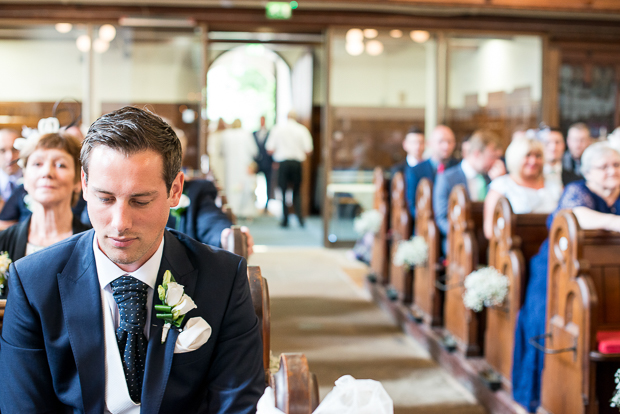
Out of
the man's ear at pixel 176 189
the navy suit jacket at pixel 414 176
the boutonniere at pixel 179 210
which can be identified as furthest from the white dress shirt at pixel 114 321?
the navy suit jacket at pixel 414 176

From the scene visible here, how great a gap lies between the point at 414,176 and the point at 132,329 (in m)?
4.13

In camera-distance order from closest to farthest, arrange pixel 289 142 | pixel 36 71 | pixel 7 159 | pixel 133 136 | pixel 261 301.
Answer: pixel 133 136, pixel 261 301, pixel 7 159, pixel 36 71, pixel 289 142

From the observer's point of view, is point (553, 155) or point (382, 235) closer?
point (553, 155)

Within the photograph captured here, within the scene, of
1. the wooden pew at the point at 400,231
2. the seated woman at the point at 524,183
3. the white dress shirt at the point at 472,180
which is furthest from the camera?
the wooden pew at the point at 400,231

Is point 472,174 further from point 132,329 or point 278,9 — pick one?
point 132,329

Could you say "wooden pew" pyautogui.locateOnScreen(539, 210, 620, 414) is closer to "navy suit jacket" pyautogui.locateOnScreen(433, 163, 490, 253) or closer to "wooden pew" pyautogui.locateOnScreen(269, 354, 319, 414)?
"navy suit jacket" pyautogui.locateOnScreen(433, 163, 490, 253)

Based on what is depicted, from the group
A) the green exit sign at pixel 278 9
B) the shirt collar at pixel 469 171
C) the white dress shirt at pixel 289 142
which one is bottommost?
the shirt collar at pixel 469 171

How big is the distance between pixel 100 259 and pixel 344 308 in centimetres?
389

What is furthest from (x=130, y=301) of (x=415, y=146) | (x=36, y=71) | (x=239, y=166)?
(x=239, y=166)

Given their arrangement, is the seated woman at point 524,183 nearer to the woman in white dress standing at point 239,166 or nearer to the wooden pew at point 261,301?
the wooden pew at point 261,301

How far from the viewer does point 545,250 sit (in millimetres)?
3064

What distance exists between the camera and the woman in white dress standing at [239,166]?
9734 millimetres

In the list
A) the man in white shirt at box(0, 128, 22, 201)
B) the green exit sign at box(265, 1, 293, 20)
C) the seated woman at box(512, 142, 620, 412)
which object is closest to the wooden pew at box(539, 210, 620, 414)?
the seated woman at box(512, 142, 620, 412)

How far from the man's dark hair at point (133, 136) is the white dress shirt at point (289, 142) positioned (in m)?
8.33
